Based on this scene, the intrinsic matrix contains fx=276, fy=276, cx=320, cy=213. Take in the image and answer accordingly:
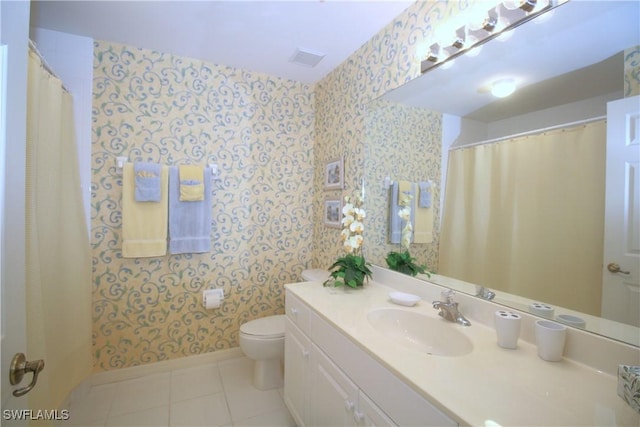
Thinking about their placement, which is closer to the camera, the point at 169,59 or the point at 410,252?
the point at 410,252

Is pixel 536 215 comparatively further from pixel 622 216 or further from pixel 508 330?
pixel 508 330

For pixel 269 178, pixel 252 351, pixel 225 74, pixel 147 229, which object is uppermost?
pixel 225 74

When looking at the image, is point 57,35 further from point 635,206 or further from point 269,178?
point 635,206

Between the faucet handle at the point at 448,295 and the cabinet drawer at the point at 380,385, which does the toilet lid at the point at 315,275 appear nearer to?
the cabinet drawer at the point at 380,385

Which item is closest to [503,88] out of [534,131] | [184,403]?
[534,131]

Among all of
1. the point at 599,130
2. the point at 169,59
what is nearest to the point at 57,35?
the point at 169,59

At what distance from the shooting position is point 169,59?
2.12 meters

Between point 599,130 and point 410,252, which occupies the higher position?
point 599,130

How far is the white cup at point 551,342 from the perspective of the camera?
2.83 feet

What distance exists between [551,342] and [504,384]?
0.26 meters

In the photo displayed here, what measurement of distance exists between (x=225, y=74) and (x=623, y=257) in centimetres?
258

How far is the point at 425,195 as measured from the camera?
155 centimetres

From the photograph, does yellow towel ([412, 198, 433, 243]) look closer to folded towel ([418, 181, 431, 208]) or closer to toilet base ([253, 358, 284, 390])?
folded towel ([418, 181, 431, 208])

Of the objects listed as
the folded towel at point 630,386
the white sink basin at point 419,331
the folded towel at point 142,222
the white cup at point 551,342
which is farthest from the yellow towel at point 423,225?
the folded towel at point 142,222
